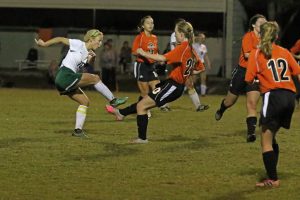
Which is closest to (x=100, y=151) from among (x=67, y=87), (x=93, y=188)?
(x=67, y=87)

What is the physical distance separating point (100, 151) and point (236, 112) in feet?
27.9

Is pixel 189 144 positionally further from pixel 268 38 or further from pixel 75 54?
pixel 268 38

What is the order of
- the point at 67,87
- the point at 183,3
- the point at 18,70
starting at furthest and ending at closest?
the point at 18,70, the point at 183,3, the point at 67,87

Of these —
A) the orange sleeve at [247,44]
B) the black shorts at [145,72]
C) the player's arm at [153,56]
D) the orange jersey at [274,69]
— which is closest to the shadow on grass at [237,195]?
the orange jersey at [274,69]

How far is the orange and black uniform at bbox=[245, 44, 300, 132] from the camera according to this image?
995cm

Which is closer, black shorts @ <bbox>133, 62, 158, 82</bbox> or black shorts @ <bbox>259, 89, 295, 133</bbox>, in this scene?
black shorts @ <bbox>259, 89, 295, 133</bbox>

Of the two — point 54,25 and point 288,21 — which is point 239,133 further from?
point 54,25

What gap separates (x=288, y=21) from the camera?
43406 mm

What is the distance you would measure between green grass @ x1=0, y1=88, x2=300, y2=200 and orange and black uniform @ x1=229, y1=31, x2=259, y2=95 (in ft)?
3.07

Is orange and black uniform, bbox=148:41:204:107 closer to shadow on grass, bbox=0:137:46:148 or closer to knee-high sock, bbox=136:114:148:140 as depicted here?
knee-high sock, bbox=136:114:148:140

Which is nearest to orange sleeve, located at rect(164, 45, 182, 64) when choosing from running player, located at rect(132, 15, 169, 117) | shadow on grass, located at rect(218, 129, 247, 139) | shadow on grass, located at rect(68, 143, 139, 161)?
shadow on grass, located at rect(68, 143, 139, 161)

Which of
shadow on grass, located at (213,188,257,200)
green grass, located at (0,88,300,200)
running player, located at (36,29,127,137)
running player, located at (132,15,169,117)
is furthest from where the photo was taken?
running player, located at (132,15,169,117)

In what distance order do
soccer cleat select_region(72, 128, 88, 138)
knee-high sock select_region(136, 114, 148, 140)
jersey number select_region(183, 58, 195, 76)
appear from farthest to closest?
soccer cleat select_region(72, 128, 88, 138)
knee-high sock select_region(136, 114, 148, 140)
jersey number select_region(183, 58, 195, 76)

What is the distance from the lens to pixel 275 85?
32.8 ft
